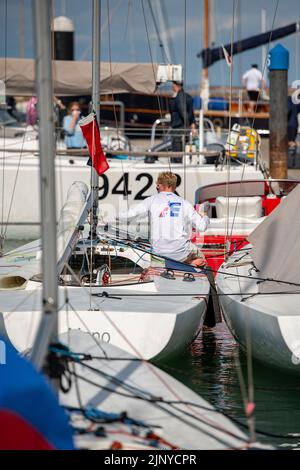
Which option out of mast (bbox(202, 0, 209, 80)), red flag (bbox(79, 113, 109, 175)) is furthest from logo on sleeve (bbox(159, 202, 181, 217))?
mast (bbox(202, 0, 209, 80))

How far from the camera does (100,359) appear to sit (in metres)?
5.00

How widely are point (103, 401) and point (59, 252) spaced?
253 centimetres

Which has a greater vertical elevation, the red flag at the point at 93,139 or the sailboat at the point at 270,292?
the red flag at the point at 93,139

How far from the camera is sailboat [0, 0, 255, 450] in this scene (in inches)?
162

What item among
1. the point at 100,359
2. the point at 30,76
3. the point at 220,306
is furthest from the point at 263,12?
the point at 100,359

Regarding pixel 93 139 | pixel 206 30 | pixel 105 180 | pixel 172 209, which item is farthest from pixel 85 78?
pixel 206 30

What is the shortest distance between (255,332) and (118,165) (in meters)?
9.12

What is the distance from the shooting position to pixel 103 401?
4.46 m

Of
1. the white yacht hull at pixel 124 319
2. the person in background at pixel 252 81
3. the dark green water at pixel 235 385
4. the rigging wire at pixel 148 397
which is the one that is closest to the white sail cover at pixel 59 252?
the white yacht hull at pixel 124 319

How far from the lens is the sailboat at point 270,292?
6297 mm

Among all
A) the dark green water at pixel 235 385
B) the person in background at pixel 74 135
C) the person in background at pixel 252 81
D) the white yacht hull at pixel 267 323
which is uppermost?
the person in background at pixel 252 81

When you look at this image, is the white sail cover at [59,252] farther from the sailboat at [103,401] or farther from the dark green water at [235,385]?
the sailboat at [103,401]

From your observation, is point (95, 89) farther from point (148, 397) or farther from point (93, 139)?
point (148, 397)

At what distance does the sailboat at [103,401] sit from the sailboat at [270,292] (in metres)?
1.42
